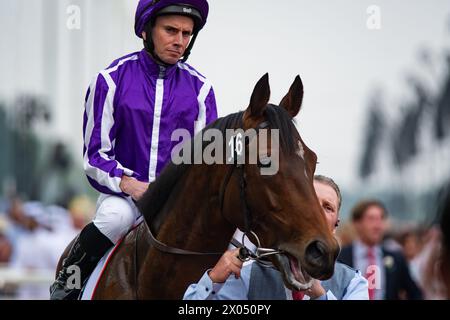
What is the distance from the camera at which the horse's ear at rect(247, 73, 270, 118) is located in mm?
3750

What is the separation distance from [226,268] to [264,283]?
1.00 ft

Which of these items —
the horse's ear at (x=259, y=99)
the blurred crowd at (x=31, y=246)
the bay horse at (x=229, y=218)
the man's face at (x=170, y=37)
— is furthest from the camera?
the blurred crowd at (x=31, y=246)

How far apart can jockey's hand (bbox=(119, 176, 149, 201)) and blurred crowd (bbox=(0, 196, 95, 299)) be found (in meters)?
6.11

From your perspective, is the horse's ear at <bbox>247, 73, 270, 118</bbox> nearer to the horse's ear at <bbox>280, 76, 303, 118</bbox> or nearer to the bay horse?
the bay horse

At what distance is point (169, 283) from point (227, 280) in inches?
22.3

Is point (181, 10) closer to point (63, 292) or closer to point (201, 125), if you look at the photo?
point (201, 125)

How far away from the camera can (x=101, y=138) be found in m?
4.41

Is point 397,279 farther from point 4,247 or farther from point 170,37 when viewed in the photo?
point 4,247

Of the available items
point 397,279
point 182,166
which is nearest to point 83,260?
point 182,166

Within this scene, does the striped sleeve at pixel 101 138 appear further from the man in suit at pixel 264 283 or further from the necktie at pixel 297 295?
the necktie at pixel 297 295

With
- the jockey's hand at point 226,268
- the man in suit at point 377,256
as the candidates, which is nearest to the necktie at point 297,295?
the jockey's hand at point 226,268

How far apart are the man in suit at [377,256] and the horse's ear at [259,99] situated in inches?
171

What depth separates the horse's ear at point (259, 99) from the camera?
3.75m
